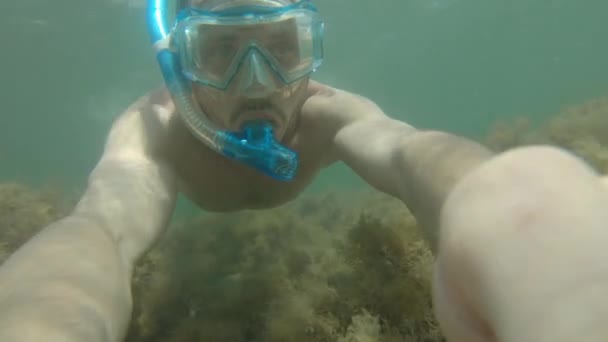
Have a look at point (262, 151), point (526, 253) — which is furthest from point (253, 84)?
point (526, 253)

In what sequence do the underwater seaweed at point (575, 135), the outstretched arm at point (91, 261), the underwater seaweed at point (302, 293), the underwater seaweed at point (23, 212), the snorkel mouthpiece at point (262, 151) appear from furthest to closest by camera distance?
the underwater seaweed at point (23, 212) → the underwater seaweed at point (575, 135) → the snorkel mouthpiece at point (262, 151) → the underwater seaweed at point (302, 293) → the outstretched arm at point (91, 261)

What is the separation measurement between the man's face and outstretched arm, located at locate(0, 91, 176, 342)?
74cm

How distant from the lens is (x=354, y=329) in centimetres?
291

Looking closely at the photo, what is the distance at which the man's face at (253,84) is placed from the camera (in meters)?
3.52

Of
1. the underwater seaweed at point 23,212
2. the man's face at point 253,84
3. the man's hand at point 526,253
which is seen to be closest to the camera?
the man's hand at point 526,253

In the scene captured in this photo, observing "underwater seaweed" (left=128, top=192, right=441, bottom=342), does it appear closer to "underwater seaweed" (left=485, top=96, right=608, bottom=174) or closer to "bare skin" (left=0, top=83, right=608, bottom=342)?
"bare skin" (left=0, top=83, right=608, bottom=342)

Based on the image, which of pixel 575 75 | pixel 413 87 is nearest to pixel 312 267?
pixel 413 87

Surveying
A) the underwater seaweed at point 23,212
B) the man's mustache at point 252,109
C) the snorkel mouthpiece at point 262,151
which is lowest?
the underwater seaweed at point 23,212

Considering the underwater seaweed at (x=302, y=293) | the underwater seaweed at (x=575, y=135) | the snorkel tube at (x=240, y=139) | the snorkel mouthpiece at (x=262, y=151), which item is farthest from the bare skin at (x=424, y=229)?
the underwater seaweed at (x=575, y=135)

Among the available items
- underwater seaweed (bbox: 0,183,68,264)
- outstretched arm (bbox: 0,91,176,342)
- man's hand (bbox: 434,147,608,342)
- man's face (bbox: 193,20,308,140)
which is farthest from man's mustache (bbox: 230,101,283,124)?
underwater seaweed (bbox: 0,183,68,264)

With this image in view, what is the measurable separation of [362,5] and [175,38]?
93.0ft

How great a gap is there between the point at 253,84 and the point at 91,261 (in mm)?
1996

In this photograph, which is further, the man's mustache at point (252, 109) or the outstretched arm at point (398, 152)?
the man's mustache at point (252, 109)

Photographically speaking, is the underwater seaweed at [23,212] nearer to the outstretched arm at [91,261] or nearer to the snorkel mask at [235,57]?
the snorkel mask at [235,57]
